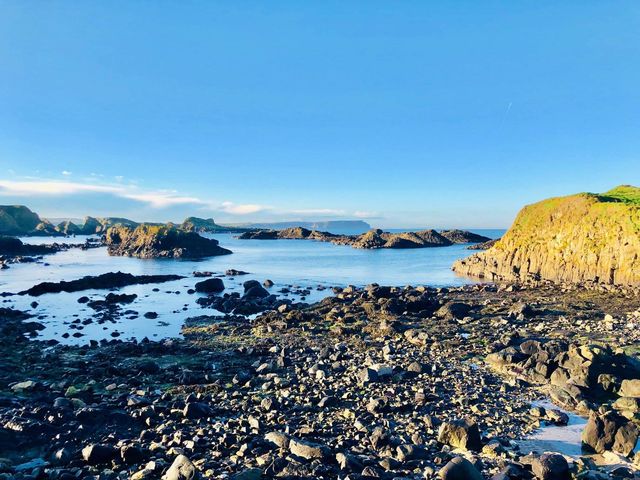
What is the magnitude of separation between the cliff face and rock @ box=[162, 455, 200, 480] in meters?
46.4

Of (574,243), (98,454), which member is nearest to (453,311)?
(98,454)

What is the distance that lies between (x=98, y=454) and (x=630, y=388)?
17259 millimetres

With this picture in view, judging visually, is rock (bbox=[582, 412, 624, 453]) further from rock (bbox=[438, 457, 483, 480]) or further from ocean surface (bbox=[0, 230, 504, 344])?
ocean surface (bbox=[0, 230, 504, 344])

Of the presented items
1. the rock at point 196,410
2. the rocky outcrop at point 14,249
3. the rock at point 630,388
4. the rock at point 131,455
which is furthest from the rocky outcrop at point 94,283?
the rocky outcrop at point 14,249

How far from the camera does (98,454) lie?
1074cm

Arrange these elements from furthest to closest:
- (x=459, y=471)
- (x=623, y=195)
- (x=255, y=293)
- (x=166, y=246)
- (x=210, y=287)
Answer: (x=166, y=246), (x=623, y=195), (x=210, y=287), (x=255, y=293), (x=459, y=471)

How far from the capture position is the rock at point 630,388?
1430 cm

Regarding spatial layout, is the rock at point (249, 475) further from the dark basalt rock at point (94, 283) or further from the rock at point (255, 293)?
the dark basalt rock at point (94, 283)

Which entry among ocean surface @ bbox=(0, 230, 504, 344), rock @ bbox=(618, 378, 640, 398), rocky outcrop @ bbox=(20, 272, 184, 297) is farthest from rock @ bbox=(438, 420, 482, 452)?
rocky outcrop @ bbox=(20, 272, 184, 297)

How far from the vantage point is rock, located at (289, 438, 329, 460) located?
10586 millimetres

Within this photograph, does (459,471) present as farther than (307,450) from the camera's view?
No

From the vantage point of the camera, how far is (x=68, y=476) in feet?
32.1

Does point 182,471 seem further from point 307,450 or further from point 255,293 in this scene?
point 255,293

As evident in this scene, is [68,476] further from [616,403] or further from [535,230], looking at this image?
[535,230]
